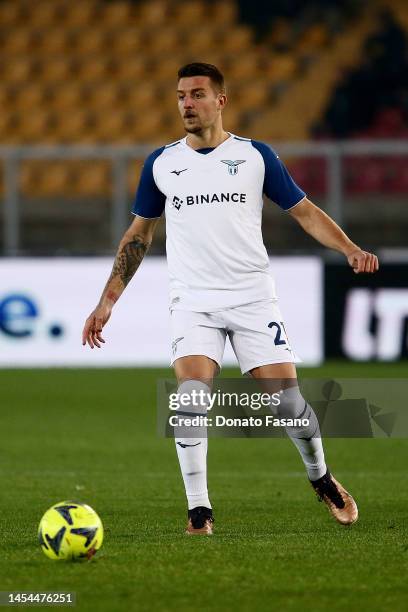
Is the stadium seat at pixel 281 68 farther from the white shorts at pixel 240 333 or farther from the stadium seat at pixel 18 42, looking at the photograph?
the white shorts at pixel 240 333

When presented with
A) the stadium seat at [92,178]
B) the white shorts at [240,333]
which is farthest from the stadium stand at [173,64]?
the white shorts at [240,333]

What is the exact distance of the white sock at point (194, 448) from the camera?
5.93 meters

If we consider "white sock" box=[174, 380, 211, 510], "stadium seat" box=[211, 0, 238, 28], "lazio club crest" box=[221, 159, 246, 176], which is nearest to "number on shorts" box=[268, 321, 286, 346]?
"white sock" box=[174, 380, 211, 510]

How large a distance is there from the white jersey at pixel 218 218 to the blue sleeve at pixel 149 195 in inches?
1.7

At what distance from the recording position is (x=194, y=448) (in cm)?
595

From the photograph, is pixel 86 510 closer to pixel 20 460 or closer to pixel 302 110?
pixel 20 460

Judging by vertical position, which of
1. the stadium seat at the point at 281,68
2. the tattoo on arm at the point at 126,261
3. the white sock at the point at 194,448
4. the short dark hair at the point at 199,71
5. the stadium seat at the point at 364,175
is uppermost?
the stadium seat at the point at 281,68

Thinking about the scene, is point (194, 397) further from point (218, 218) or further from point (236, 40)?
point (236, 40)

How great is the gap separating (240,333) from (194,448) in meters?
0.57

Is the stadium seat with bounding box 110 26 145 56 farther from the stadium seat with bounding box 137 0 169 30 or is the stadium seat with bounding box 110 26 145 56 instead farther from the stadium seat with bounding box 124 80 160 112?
the stadium seat with bounding box 124 80 160 112

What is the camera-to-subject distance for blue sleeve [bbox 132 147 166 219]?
6250 millimetres

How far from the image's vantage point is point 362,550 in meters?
5.42

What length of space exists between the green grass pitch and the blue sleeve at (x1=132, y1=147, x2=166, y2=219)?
4.81 ft

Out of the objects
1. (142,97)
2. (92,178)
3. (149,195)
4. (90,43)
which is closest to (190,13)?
(90,43)
